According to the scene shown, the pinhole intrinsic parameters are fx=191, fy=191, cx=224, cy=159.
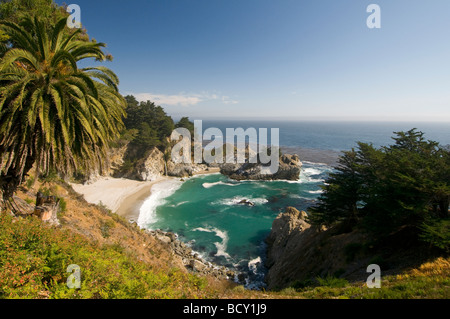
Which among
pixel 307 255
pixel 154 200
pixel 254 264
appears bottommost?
pixel 254 264

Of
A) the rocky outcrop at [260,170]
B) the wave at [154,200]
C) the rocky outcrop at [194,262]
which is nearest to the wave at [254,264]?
the rocky outcrop at [194,262]

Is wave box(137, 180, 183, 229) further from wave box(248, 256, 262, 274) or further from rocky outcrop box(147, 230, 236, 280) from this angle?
wave box(248, 256, 262, 274)

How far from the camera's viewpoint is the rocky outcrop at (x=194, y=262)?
20.4m

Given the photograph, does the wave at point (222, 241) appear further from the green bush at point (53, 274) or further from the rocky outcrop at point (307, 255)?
the green bush at point (53, 274)

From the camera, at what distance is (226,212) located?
35.7 m

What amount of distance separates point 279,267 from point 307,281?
6.98 meters

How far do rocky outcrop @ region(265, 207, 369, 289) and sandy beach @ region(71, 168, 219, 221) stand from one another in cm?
2323

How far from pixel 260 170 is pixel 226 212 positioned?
25279 mm

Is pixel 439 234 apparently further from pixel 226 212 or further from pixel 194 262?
pixel 226 212

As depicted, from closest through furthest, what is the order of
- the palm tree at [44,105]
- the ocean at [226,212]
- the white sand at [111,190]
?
the palm tree at [44,105] < the ocean at [226,212] < the white sand at [111,190]

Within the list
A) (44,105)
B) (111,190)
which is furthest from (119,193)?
(44,105)

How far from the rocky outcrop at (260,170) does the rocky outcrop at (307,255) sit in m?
31.5

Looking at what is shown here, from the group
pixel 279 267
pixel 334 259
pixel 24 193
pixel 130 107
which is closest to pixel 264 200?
pixel 279 267
